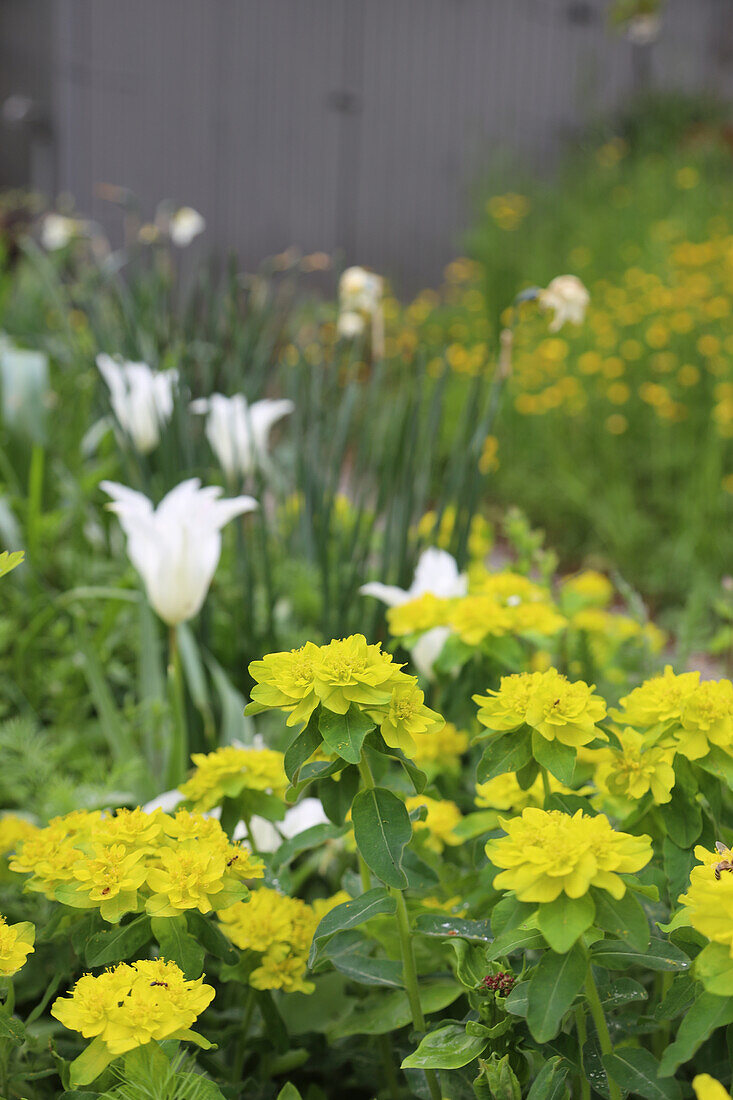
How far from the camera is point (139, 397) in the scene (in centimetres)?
148

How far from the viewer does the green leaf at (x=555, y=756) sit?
0.61 metres

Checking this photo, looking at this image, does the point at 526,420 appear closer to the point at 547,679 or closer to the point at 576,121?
the point at 547,679

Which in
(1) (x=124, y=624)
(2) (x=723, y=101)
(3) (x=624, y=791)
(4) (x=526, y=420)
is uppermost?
(2) (x=723, y=101)

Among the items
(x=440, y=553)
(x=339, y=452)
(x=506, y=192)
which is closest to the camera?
(x=440, y=553)

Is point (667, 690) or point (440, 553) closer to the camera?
point (667, 690)

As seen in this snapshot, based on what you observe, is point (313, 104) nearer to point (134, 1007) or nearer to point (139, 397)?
point (139, 397)

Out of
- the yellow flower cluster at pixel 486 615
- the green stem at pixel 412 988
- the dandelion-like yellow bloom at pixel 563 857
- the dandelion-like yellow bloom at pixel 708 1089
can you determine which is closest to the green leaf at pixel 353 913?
the green stem at pixel 412 988

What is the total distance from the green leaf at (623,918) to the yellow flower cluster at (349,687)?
14cm

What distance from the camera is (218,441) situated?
4.94 ft

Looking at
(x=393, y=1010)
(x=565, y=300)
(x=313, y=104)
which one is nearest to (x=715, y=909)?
(x=393, y=1010)

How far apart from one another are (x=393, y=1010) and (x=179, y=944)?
0.63ft

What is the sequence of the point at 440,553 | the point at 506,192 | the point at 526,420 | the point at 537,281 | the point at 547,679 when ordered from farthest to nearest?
the point at 506,192
the point at 537,281
the point at 526,420
the point at 440,553
the point at 547,679

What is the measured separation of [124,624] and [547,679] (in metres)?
1.07

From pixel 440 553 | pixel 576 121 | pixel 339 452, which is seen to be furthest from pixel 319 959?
pixel 576 121
